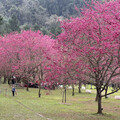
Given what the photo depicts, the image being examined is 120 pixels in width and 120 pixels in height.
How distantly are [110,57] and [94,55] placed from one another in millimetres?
1037

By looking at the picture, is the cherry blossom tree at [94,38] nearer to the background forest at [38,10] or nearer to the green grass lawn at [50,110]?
the green grass lawn at [50,110]

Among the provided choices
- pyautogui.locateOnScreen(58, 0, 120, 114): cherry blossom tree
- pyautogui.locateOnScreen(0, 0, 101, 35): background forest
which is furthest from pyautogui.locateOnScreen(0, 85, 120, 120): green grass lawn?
pyautogui.locateOnScreen(0, 0, 101, 35): background forest

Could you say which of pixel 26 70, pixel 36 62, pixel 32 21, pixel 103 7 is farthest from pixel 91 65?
pixel 32 21

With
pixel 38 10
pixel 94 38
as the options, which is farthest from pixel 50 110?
pixel 38 10

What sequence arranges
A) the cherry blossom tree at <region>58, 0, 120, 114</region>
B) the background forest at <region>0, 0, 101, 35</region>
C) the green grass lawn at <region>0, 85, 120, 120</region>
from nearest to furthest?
1. the cherry blossom tree at <region>58, 0, 120, 114</region>
2. the green grass lawn at <region>0, 85, 120, 120</region>
3. the background forest at <region>0, 0, 101, 35</region>

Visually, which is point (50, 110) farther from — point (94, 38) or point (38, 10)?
point (38, 10)

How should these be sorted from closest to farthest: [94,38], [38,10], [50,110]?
[94,38] → [50,110] → [38,10]

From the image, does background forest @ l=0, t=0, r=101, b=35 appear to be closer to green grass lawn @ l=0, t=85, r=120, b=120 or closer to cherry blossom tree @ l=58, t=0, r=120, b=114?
green grass lawn @ l=0, t=85, r=120, b=120

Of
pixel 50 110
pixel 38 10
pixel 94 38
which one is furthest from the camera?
pixel 38 10

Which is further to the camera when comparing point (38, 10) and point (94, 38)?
point (38, 10)

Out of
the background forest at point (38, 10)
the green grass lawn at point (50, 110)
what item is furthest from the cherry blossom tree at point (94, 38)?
the background forest at point (38, 10)

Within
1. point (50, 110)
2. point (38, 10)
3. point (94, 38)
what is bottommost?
point (50, 110)

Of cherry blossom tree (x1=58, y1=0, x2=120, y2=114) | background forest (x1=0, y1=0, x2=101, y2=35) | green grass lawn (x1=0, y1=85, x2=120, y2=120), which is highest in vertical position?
background forest (x1=0, y1=0, x2=101, y2=35)

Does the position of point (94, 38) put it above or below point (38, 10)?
below
